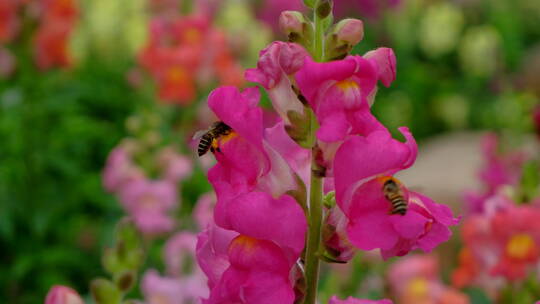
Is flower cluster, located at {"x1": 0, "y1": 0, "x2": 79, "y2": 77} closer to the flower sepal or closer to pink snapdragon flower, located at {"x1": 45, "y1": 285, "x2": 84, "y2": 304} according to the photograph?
pink snapdragon flower, located at {"x1": 45, "y1": 285, "x2": 84, "y2": 304}

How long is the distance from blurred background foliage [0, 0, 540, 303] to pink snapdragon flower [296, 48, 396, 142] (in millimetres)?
1736

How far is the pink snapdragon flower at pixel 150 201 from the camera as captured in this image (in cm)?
249

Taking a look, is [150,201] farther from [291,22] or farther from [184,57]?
[291,22]

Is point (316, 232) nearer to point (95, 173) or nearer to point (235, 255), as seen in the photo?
point (235, 255)

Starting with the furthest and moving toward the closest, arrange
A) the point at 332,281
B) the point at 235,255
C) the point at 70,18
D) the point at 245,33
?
1. the point at 245,33
2. the point at 70,18
3. the point at 332,281
4. the point at 235,255

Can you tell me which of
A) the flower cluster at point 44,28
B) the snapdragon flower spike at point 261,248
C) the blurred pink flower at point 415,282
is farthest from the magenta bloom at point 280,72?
the flower cluster at point 44,28

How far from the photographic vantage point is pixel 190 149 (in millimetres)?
3555

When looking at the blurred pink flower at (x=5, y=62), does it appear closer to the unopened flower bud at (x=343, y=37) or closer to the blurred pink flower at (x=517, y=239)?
the blurred pink flower at (x=517, y=239)

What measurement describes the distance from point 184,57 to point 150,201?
1216 mm

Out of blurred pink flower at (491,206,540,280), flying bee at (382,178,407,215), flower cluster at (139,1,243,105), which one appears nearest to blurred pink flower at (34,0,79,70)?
flower cluster at (139,1,243,105)

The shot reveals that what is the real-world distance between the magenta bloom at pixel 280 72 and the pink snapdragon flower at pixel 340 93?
2cm

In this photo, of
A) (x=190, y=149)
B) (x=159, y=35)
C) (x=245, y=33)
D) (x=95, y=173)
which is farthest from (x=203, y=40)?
(x=245, y=33)

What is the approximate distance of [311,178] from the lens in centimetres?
91

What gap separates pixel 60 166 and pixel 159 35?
0.79 m
